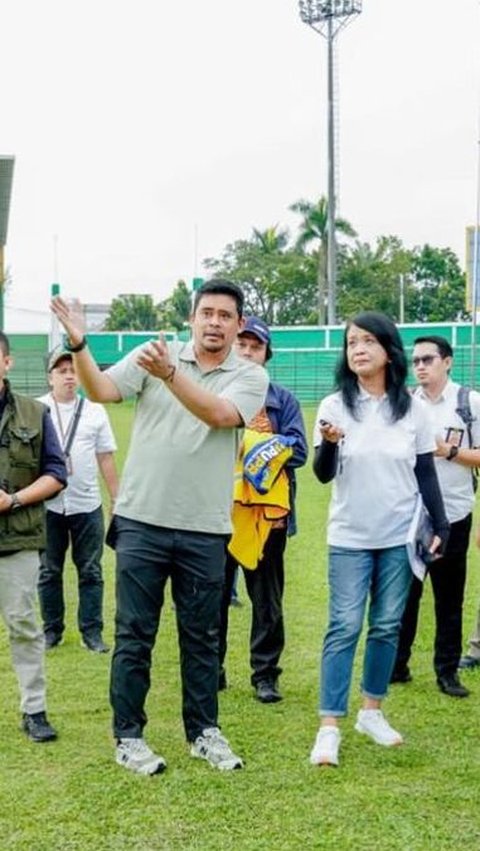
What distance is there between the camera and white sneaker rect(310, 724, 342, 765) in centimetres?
433

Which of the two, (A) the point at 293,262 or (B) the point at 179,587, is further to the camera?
(A) the point at 293,262

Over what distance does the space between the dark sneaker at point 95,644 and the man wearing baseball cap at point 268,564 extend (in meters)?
0.98

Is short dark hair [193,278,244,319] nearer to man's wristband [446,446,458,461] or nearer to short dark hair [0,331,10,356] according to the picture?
short dark hair [0,331,10,356]

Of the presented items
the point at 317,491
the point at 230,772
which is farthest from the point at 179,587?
the point at 317,491

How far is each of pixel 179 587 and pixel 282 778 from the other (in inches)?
33.5

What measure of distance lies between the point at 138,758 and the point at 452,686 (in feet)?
6.05

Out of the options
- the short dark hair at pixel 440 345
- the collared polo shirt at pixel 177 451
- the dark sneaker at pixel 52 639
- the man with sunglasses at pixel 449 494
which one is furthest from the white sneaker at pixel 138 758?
the short dark hair at pixel 440 345

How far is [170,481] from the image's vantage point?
420 centimetres

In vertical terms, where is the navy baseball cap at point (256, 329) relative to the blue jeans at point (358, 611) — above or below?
above

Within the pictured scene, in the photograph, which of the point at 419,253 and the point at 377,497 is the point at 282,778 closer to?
the point at 377,497

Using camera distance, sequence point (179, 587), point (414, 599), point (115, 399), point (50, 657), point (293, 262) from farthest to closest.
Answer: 1. point (293, 262)
2. point (50, 657)
3. point (414, 599)
4. point (179, 587)
5. point (115, 399)

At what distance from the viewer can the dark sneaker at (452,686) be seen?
532 centimetres

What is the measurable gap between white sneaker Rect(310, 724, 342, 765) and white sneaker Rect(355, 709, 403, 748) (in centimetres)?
23

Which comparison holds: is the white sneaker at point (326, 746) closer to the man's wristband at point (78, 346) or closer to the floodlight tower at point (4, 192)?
the man's wristband at point (78, 346)
